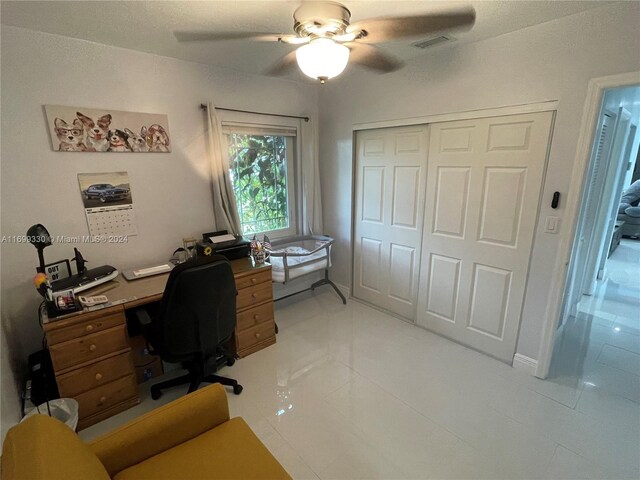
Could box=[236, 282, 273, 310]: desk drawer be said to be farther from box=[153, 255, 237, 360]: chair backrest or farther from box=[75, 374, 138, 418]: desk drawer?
box=[75, 374, 138, 418]: desk drawer

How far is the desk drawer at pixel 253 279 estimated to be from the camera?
8.11ft

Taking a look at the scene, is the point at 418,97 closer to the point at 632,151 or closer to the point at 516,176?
the point at 516,176

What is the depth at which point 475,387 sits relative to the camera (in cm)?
222

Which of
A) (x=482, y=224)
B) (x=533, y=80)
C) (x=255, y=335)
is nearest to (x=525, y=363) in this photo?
(x=482, y=224)

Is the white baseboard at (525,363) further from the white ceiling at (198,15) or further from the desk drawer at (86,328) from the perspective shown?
the desk drawer at (86,328)

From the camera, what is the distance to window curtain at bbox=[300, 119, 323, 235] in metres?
3.43

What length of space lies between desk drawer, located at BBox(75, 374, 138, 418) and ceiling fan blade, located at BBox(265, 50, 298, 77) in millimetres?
2215

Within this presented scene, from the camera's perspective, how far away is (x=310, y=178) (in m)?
3.49

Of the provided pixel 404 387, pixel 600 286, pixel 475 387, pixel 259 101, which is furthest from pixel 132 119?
pixel 600 286

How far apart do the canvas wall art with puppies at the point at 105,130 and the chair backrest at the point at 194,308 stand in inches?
49.6

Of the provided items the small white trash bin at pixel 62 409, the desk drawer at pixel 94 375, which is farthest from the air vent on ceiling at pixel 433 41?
the small white trash bin at pixel 62 409

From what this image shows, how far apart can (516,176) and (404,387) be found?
1729 mm

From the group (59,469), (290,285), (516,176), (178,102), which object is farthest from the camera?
(290,285)

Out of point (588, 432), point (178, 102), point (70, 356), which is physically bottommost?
point (588, 432)
